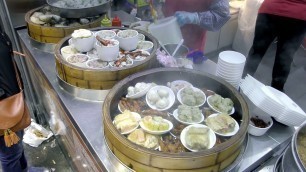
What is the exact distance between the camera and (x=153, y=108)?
161cm

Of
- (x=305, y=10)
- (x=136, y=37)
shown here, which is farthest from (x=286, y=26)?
(x=136, y=37)

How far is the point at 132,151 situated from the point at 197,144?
335mm

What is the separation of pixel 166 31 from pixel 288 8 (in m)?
1.69

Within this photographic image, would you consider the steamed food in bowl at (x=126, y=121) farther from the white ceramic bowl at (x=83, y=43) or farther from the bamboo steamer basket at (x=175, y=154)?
the white ceramic bowl at (x=83, y=43)

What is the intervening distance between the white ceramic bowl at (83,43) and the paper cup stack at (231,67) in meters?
1.02

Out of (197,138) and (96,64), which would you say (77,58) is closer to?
(96,64)

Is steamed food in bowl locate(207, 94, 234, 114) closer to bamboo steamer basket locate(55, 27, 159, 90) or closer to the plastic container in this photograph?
bamboo steamer basket locate(55, 27, 159, 90)

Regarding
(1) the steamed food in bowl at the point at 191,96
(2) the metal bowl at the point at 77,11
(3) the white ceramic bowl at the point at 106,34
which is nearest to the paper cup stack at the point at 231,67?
(1) the steamed food in bowl at the point at 191,96

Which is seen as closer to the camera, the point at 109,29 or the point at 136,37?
the point at 136,37

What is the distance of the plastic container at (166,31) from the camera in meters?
2.40

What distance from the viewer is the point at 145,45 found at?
2184 millimetres

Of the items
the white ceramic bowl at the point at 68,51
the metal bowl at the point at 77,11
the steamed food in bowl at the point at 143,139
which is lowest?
the steamed food in bowl at the point at 143,139

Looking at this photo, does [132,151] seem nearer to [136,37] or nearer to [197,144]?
[197,144]

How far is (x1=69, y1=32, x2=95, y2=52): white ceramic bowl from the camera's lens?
1.98m
